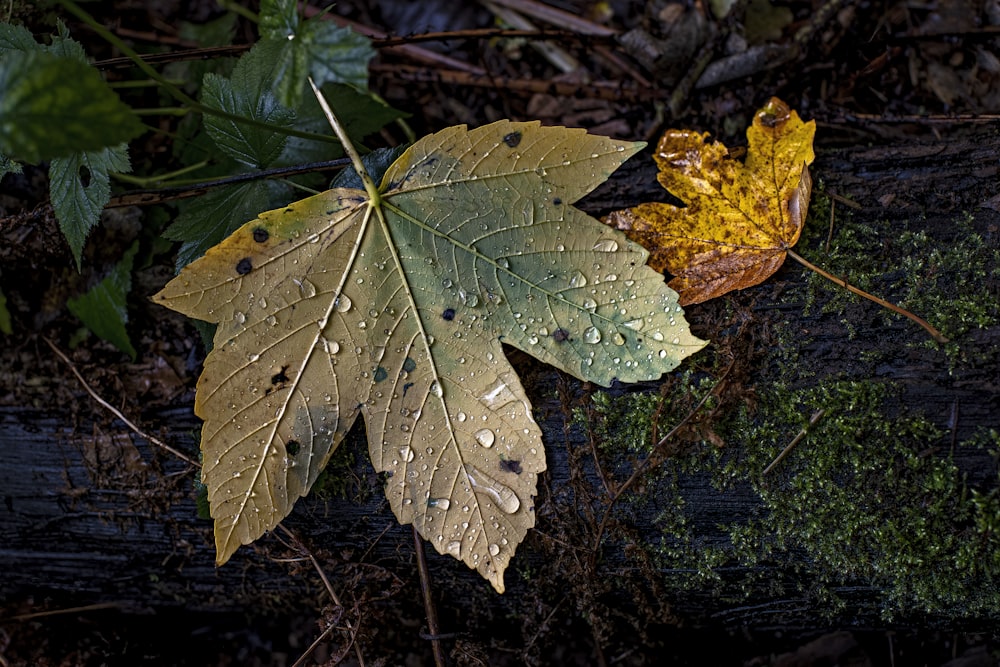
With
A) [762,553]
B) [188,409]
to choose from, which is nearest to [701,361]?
[762,553]

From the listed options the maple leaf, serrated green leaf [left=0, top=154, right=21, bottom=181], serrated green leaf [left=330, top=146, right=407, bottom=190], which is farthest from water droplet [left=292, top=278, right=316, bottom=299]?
serrated green leaf [left=0, top=154, right=21, bottom=181]

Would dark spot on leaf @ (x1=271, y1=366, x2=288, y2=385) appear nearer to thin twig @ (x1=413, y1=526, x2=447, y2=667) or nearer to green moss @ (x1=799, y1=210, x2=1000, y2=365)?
thin twig @ (x1=413, y1=526, x2=447, y2=667)

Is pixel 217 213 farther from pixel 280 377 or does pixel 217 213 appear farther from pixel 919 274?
pixel 919 274

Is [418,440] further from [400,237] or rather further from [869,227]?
[869,227]

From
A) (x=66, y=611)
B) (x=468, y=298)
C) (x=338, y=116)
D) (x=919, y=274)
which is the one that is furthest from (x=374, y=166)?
(x=66, y=611)

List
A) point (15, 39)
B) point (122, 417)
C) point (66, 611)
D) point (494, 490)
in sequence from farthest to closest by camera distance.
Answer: point (66, 611) → point (122, 417) → point (15, 39) → point (494, 490)

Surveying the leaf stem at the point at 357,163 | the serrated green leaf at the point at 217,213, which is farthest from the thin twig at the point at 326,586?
the leaf stem at the point at 357,163
